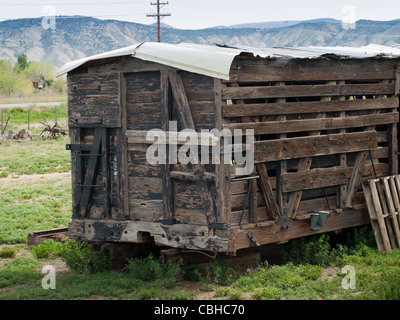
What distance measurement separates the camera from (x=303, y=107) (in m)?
8.72

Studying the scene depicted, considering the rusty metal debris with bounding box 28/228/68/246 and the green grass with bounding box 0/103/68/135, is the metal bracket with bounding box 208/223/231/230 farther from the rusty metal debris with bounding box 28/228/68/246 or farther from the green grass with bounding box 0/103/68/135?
the green grass with bounding box 0/103/68/135

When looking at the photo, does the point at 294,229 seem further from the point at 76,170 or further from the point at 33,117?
the point at 33,117

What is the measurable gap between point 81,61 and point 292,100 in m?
3.32

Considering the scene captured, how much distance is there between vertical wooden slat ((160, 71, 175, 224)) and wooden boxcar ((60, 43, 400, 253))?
0.02m

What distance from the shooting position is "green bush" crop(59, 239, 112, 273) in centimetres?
875

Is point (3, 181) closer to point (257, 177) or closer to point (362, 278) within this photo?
point (257, 177)

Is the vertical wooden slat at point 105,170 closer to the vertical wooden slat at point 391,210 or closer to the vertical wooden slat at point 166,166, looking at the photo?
the vertical wooden slat at point 166,166

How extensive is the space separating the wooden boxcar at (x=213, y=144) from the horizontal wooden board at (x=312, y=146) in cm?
2

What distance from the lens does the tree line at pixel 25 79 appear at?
5647 cm

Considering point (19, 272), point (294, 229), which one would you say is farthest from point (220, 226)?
point (19, 272)

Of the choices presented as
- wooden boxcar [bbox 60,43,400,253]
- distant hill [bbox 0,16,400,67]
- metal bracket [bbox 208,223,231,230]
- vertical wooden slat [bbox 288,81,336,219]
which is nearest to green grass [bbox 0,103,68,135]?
wooden boxcar [bbox 60,43,400,253]

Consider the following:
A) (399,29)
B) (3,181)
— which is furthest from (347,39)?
(3,181)
